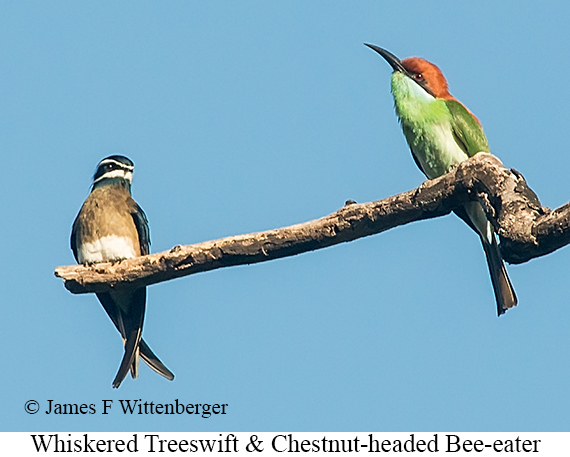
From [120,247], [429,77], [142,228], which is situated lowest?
[120,247]

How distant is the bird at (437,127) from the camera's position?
5.98 meters

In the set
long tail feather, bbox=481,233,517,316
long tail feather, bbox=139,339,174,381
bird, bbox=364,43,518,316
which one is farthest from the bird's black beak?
long tail feather, bbox=139,339,174,381

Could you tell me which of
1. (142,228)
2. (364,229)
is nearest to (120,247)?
(142,228)

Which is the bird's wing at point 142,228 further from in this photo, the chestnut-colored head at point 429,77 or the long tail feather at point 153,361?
the chestnut-colored head at point 429,77

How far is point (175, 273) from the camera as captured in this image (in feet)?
16.1

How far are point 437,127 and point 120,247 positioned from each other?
8.42 feet

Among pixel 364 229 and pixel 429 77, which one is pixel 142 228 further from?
pixel 429 77

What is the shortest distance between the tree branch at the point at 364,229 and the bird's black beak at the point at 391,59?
2.43 meters

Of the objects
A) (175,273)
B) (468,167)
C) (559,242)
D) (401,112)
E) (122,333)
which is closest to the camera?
(559,242)

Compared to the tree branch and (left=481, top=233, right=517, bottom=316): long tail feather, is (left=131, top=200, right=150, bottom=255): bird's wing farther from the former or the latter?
(left=481, top=233, right=517, bottom=316): long tail feather

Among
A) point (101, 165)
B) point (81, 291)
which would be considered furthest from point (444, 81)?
point (81, 291)

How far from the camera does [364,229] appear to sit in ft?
15.2

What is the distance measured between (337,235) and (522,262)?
1.07 metres
